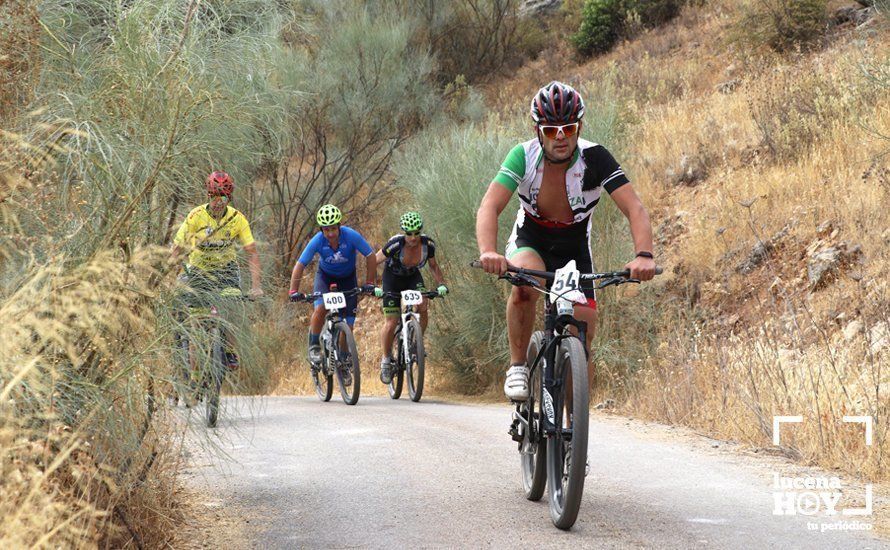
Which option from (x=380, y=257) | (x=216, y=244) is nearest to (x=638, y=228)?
(x=216, y=244)

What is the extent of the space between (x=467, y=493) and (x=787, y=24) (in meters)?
19.2

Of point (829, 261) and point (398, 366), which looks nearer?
point (829, 261)

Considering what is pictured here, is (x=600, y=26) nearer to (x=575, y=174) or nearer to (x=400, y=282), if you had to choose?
(x=400, y=282)

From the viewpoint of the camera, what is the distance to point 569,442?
5.51 metres

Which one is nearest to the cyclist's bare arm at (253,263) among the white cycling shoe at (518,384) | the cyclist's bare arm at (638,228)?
the white cycling shoe at (518,384)

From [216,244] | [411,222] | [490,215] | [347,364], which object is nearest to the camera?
[216,244]

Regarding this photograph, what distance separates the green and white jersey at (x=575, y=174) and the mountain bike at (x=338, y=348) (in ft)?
20.9

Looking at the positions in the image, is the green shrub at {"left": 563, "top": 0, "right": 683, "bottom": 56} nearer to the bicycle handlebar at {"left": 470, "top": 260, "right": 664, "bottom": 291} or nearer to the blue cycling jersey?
the blue cycling jersey

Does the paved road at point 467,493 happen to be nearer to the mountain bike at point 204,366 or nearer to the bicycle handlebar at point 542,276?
the mountain bike at point 204,366

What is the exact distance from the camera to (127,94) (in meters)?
5.66

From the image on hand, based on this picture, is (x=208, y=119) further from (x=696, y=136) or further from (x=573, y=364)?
(x=696, y=136)

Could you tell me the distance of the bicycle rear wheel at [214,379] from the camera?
17.2 feet

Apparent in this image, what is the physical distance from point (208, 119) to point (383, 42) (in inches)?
798

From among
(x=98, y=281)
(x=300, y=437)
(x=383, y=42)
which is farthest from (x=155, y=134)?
(x=383, y=42)
